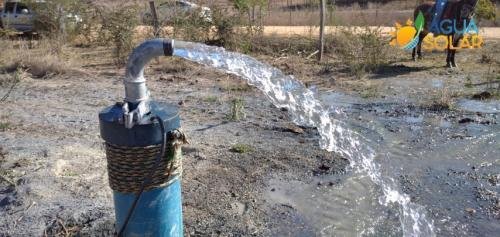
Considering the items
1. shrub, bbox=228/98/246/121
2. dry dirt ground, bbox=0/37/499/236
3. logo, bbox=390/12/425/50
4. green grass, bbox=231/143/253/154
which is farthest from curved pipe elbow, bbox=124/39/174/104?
logo, bbox=390/12/425/50

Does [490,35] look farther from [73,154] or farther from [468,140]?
[73,154]

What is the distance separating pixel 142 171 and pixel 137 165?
4cm

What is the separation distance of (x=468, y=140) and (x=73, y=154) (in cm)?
379

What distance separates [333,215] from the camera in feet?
13.3

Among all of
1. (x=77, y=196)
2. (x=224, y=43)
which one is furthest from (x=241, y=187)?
(x=224, y=43)

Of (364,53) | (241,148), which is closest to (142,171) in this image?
(241,148)

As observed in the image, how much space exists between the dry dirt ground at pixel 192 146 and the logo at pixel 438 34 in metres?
0.88

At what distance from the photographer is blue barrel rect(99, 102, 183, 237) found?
7.52 ft

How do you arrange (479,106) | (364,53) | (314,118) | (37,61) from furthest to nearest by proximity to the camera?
(364,53) → (37,61) → (479,106) → (314,118)

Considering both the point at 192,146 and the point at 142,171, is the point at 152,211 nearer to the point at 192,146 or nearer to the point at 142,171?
the point at 142,171

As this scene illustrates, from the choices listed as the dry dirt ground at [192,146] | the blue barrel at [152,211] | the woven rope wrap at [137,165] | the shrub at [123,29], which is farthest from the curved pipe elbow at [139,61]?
the shrub at [123,29]

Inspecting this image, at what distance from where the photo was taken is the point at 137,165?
7.71 ft

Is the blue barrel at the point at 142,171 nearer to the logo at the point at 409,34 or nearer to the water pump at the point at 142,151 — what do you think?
the water pump at the point at 142,151

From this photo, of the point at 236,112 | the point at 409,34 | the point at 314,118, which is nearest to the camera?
the point at 314,118
